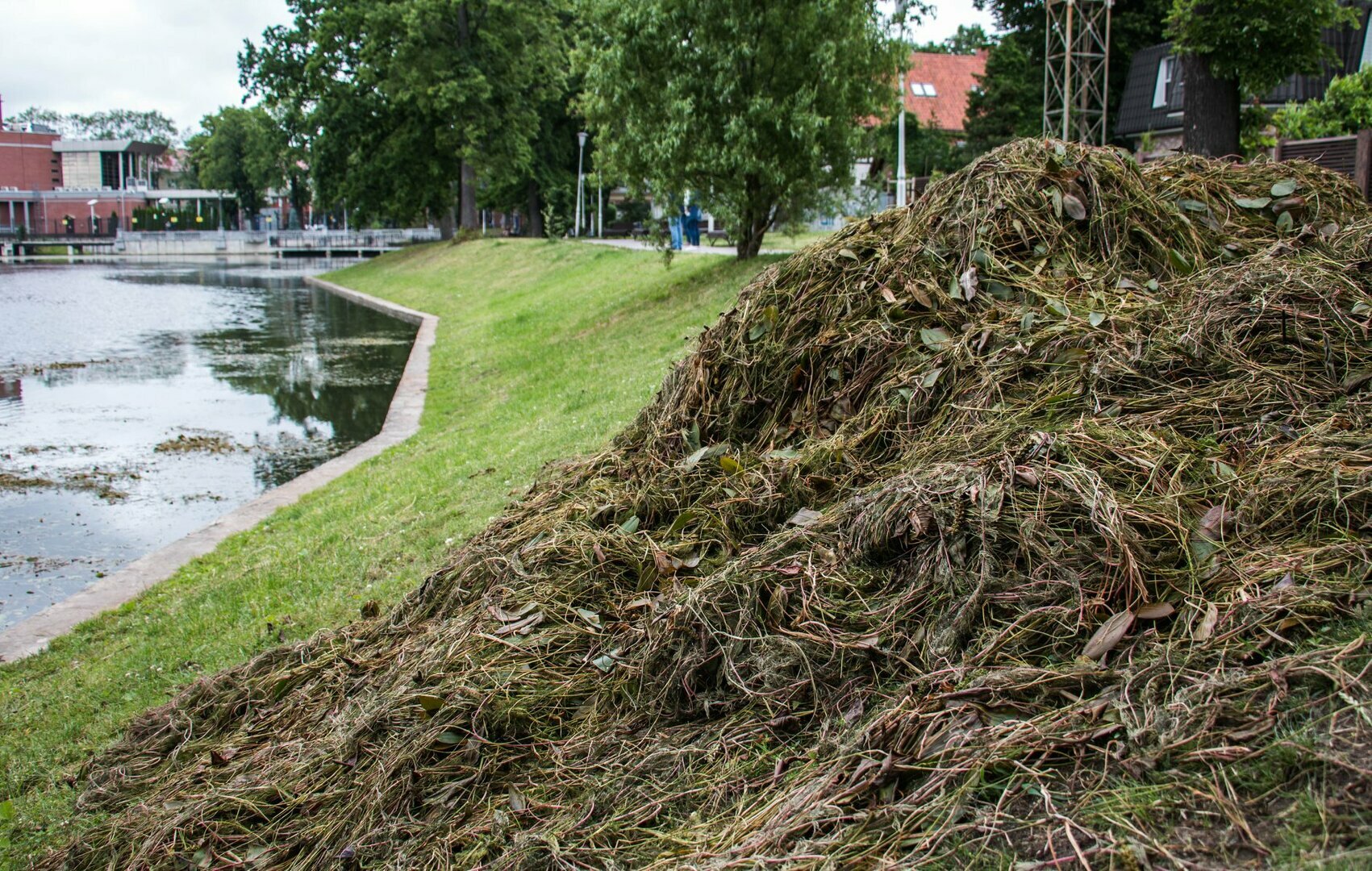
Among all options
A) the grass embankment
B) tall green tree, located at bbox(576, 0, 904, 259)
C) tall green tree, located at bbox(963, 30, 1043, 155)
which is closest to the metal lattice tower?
tall green tree, located at bbox(963, 30, 1043, 155)

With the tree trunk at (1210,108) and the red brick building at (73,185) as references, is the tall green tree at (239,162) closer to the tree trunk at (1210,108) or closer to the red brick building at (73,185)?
the red brick building at (73,185)

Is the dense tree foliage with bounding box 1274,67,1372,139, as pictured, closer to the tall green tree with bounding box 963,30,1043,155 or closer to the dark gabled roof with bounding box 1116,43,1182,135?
the dark gabled roof with bounding box 1116,43,1182,135

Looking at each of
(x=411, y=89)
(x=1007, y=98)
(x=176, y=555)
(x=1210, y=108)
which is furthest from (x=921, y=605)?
(x=411, y=89)

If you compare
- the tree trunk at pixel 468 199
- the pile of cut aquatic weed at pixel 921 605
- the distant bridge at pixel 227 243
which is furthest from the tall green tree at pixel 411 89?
the pile of cut aquatic weed at pixel 921 605

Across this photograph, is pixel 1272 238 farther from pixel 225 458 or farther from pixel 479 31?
pixel 479 31

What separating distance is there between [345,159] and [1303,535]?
50912mm

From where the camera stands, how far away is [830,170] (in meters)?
18.4

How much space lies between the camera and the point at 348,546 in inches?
309

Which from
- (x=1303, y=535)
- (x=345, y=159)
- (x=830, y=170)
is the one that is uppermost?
(x=345, y=159)

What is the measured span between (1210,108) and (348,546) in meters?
14.2

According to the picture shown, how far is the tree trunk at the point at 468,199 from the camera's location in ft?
155

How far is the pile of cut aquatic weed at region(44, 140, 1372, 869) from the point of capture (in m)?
2.66

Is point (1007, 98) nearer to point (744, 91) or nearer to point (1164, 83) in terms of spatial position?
point (1164, 83)

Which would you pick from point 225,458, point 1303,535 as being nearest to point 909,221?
point 1303,535
